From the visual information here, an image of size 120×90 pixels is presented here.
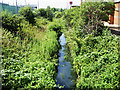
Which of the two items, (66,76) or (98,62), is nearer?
(98,62)

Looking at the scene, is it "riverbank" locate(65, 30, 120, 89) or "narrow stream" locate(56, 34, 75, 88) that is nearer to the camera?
"riverbank" locate(65, 30, 120, 89)

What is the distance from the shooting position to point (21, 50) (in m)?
5.10

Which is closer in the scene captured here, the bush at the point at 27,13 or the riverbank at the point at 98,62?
the riverbank at the point at 98,62

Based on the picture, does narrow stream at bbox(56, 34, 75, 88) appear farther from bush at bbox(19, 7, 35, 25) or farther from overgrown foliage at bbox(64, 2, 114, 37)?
bush at bbox(19, 7, 35, 25)

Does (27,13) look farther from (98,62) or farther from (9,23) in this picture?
(98,62)

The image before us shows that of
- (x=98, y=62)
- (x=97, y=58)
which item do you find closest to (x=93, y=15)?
(x=97, y=58)

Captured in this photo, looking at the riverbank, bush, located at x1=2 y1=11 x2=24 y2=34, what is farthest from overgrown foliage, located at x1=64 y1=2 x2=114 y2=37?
bush, located at x1=2 y1=11 x2=24 y2=34

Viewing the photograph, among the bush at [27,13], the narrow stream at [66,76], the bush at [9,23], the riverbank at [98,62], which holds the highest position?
the bush at [27,13]

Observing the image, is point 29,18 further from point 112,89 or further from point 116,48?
point 112,89

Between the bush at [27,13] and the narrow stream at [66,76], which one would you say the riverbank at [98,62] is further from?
the bush at [27,13]

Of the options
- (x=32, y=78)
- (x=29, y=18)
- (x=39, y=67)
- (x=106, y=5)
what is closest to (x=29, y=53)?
(x=39, y=67)

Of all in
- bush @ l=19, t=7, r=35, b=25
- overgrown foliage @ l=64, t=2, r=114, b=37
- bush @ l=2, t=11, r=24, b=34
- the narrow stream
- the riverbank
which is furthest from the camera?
bush @ l=19, t=7, r=35, b=25

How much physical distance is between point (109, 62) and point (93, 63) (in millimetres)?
466

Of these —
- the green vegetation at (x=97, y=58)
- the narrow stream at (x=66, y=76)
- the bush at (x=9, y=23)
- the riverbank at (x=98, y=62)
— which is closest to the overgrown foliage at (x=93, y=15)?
the green vegetation at (x=97, y=58)
